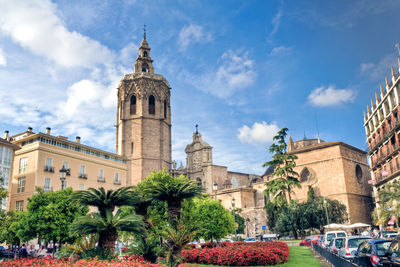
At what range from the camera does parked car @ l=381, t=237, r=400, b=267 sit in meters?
10.1

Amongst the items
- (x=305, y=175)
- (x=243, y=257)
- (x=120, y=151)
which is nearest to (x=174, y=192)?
(x=243, y=257)

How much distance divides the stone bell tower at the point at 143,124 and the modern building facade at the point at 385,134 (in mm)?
35771

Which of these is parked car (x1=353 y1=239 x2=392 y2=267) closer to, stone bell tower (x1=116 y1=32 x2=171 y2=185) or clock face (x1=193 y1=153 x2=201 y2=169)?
stone bell tower (x1=116 y1=32 x2=171 y2=185)

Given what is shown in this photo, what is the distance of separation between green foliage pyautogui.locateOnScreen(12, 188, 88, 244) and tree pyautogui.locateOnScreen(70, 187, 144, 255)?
8.01 meters

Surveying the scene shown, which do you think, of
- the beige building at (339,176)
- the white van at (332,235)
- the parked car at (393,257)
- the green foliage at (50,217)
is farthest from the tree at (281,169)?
the parked car at (393,257)

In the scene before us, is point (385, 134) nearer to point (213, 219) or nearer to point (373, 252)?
point (213, 219)

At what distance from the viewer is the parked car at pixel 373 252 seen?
462 inches

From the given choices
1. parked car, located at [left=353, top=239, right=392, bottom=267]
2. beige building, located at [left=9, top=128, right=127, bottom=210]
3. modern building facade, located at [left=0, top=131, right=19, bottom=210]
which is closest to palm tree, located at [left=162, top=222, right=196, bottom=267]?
parked car, located at [left=353, top=239, right=392, bottom=267]

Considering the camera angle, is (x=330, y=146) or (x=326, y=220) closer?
(x=326, y=220)

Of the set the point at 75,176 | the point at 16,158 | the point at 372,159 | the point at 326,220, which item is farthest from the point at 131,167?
the point at 372,159

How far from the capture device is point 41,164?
A: 39.6m

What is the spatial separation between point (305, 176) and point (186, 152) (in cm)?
2796

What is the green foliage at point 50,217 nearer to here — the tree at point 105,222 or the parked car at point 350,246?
the tree at point 105,222

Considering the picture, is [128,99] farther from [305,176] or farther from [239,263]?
[239,263]
